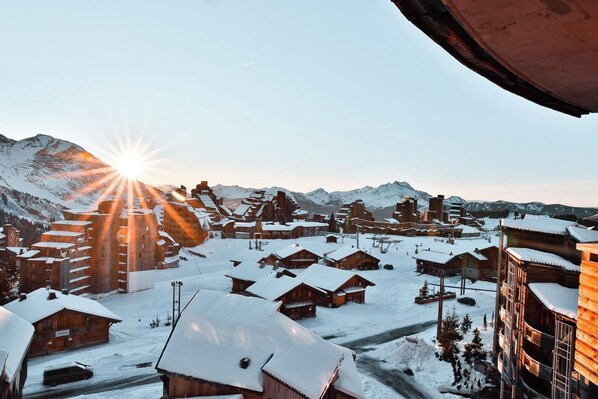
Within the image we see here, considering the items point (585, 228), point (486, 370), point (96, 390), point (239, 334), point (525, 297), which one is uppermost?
point (585, 228)

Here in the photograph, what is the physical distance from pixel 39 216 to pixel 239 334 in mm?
126496

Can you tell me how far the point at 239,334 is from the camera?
19484 millimetres

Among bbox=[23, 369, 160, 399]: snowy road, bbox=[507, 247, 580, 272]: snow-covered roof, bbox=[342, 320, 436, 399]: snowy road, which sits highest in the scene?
bbox=[507, 247, 580, 272]: snow-covered roof

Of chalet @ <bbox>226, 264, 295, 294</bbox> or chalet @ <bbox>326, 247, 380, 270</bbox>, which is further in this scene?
chalet @ <bbox>326, 247, 380, 270</bbox>

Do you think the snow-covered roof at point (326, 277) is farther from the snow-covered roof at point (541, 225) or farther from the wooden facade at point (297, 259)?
the snow-covered roof at point (541, 225)

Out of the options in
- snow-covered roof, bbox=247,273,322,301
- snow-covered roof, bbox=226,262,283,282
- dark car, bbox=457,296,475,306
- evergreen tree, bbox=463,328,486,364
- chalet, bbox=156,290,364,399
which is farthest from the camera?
snow-covered roof, bbox=226,262,283,282

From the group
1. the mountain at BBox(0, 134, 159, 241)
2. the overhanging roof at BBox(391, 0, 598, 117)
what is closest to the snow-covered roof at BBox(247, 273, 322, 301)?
the overhanging roof at BBox(391, 0, 598, 117)

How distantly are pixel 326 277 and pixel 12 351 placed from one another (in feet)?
120

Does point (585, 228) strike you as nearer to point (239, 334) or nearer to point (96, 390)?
point (239, 334)

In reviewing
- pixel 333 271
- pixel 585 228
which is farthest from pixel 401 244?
pixel 585 228

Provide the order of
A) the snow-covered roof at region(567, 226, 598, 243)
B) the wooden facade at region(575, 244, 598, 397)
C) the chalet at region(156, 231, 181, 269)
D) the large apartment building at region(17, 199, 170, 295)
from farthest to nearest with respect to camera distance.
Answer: the chalet at region(156, 231, 181, 269), the large apartment building at region(17, 199, 170, 295), the snow-covered roof at region(567, 226, 598, 243), the wooden facade at region(575, 244, 598, 397)

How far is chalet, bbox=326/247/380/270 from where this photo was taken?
2473 inches

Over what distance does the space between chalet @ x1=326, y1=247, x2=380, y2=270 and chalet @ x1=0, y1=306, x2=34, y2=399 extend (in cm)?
4609

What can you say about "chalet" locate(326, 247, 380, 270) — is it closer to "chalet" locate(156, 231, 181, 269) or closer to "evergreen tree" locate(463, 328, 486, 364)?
"chalet" locate(156, 231, 181, 269)
